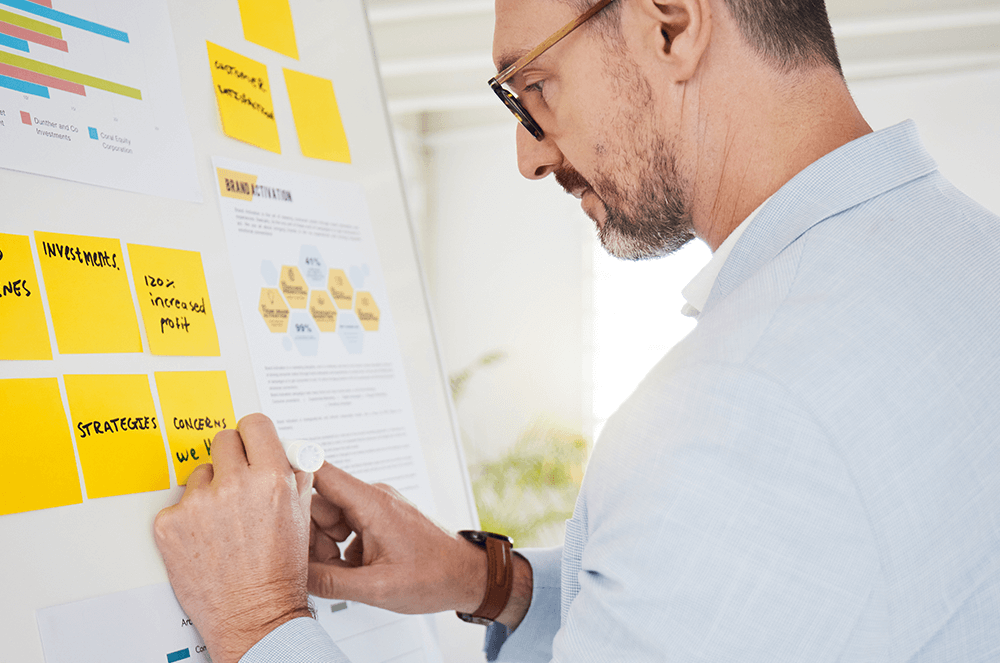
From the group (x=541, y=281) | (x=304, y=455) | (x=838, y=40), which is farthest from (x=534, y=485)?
(x=304, y=455)

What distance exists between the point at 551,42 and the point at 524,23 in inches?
2.1

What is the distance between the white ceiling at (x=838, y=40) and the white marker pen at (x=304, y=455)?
130 inches

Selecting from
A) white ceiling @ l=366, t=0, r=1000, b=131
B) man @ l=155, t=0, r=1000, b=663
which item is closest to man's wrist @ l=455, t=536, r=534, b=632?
man @ l=155, t=0, r=1000, b=663

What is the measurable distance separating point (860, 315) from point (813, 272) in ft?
0.16

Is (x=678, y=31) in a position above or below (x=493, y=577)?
above

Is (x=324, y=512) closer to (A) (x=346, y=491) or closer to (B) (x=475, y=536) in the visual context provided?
(A) (x=346, y=491)

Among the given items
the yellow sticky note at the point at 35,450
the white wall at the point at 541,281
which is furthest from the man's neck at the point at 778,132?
the white wall at the point at 541,281

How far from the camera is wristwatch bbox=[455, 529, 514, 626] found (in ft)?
3.03

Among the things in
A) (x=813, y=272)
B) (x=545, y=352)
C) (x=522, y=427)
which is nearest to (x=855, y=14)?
(x=545, y=352)

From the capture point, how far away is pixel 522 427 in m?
4.64

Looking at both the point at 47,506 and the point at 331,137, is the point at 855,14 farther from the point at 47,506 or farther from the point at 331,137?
the point at 47,506

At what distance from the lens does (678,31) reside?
725mm

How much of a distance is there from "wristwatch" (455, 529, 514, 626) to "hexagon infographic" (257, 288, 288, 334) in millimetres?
357

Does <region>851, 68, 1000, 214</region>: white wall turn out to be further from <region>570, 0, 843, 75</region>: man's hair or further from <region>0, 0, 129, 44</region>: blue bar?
<region>0, 0, 129, 44</region>: blue bar
